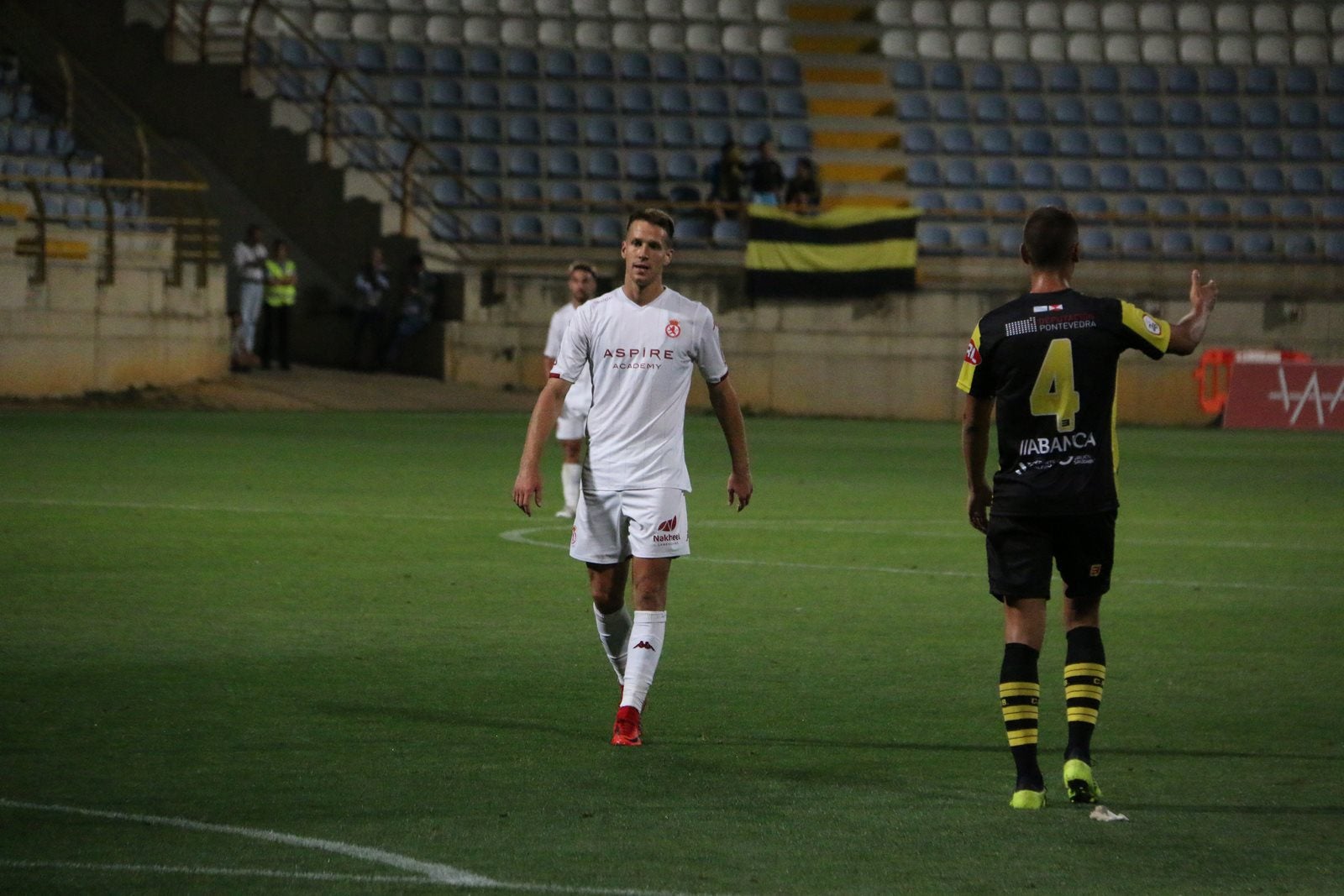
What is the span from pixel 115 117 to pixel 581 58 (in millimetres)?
8112

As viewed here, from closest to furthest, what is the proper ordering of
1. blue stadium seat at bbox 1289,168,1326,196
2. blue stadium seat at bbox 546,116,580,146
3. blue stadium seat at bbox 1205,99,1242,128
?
1. blue stadium seat at bbox 546,116,580,146
2. blue stadium seat at bbox 1289,168,1326,196
3. blue stadium seat at bbox 1205,99,1242,128

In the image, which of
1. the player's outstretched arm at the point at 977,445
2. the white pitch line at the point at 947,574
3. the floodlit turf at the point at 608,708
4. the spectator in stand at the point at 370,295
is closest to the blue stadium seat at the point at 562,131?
the spectator in stand at the point at 370,295

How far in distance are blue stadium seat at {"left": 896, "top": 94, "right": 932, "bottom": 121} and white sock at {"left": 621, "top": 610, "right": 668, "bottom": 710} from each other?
94.4ft

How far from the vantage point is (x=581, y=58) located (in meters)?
34.0

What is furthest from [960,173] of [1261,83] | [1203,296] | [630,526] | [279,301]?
[1203,296]

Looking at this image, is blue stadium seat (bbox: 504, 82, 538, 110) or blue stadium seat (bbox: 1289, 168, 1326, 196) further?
blue stadium seat (bbox: 1289, 168, 1326, 196)

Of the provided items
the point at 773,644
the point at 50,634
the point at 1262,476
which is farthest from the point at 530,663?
the point at 1262,476

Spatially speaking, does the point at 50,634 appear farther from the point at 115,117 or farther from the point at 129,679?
the point at 115,117

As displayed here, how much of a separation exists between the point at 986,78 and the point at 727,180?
7119 mm

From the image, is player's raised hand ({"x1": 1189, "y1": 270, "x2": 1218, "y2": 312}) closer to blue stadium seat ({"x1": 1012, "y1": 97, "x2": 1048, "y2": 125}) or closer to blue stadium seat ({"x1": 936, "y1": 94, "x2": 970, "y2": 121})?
blue stadium seat ({"x1": 936, "y1": 94, "x2": 970, "y2": 121})

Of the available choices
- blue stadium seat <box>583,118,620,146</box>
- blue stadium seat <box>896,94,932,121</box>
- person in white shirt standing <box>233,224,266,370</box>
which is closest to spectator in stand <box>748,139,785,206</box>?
blue stadium seat <box>583,118,620,146</box>

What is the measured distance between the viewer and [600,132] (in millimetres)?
33062

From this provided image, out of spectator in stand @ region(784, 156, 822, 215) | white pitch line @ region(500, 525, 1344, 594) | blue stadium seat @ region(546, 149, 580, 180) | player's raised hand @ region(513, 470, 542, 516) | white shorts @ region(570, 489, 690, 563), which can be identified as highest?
blue stadium seat @ region(546, 149, 580, 180)

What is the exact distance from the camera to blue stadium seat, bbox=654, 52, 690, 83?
112 ft
